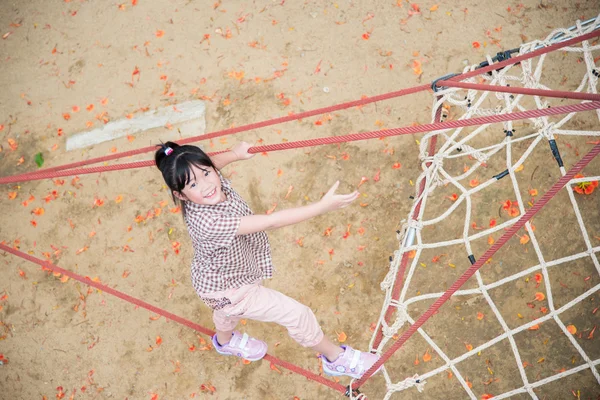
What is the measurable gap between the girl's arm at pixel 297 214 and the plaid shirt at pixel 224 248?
0.06 metres

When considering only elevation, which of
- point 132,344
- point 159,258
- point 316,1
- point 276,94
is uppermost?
point 316,1

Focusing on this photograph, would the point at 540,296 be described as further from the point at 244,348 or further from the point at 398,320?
the point at 244,348

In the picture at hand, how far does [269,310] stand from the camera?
2.36 meters

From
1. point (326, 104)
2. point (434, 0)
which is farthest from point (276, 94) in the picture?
point (434, 0)

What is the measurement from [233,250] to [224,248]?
0.19 ft

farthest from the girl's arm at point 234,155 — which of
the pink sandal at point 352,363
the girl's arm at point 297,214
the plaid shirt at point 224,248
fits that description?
the pink sandal at point 352,363

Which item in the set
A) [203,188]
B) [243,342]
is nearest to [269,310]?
[243,342]

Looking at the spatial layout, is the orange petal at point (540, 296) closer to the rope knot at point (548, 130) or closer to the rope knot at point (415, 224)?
the rope knot at point (548, 130)

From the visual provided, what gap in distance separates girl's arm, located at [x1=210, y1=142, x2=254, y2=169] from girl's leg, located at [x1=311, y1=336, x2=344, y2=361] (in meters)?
1.10

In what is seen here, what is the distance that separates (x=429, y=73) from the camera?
3.64 metres

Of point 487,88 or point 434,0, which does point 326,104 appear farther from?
point 487,88

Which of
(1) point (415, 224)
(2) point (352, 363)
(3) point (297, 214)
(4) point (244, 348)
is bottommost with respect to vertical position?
(2) point (352, 363)

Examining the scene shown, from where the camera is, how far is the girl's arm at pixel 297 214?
190 centimetres

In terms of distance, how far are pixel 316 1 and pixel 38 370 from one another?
3.73 meters
